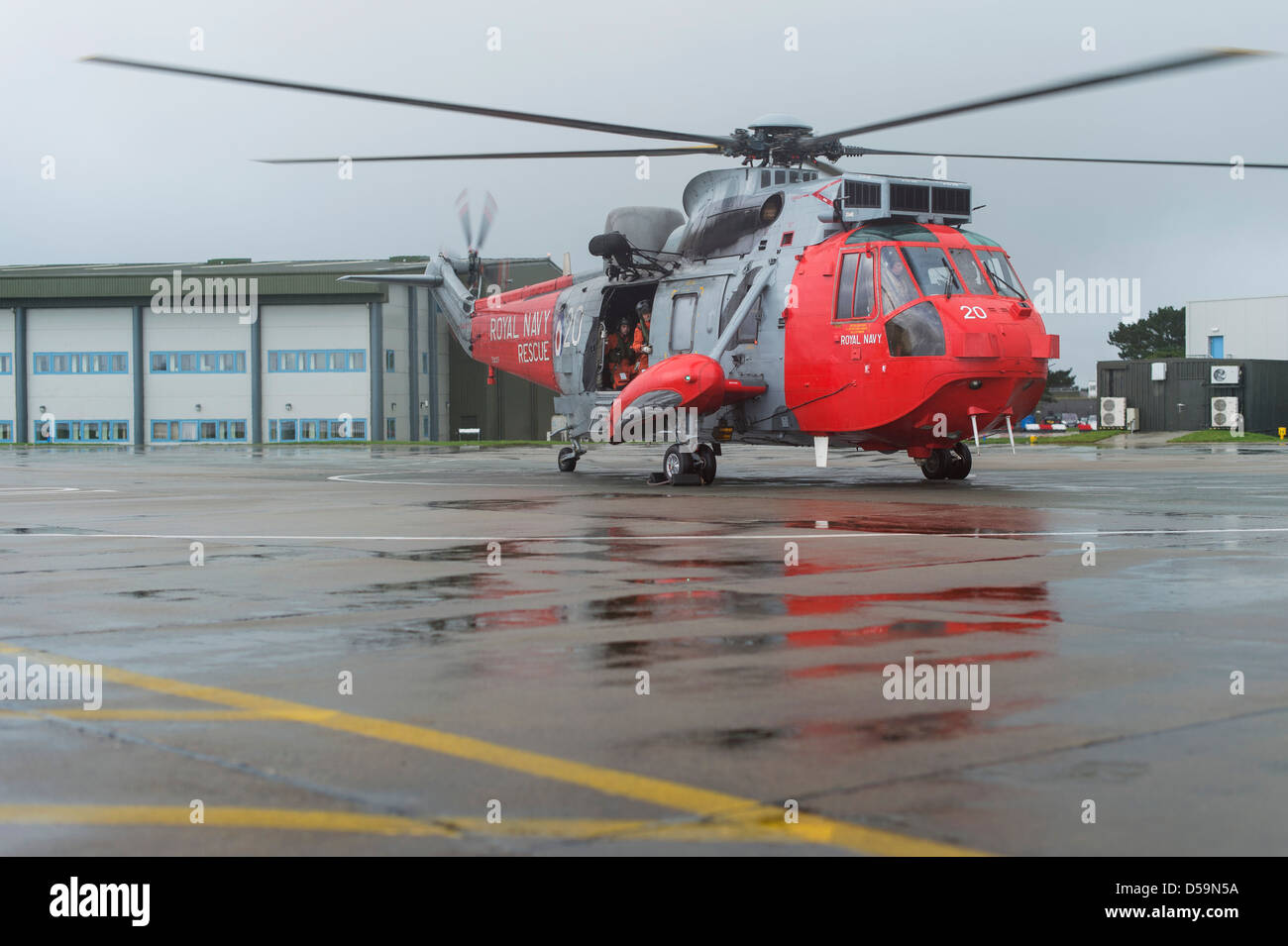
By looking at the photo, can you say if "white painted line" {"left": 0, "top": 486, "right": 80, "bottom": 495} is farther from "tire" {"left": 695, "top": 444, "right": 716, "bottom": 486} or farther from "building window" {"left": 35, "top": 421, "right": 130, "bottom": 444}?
"building window" {"left": 35, "top": 421, "right": 130, "bottom": 444}

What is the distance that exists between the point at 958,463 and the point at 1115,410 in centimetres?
4785

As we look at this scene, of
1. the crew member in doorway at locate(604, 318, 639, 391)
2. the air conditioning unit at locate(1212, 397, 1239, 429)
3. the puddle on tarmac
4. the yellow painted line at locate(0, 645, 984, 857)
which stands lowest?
the yellow painted line at locate(0, 645, 984, 857)

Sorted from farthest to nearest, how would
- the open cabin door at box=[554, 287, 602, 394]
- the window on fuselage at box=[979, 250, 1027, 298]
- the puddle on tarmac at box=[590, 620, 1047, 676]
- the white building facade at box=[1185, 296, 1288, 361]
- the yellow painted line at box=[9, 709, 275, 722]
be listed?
→ the white building facade at box=[1185, 296, 1288, 361]
the open cabin door at box=[554, 287, 602, 394]
the window on fuselage at box=[979, 250, 1027, 298]
the puddle on tarmac at box=[590, 620, 1047, 676]
the yellow painted line at box=[9, 709, 275, 722]

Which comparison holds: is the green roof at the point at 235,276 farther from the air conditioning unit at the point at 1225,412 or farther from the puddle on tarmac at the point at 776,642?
the puddle on tarmac at the point at 776,642

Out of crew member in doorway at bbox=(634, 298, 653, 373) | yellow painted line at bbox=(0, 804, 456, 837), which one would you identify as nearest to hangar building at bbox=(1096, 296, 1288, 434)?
crew member in doorway at bbox=(634, 298, 653, 373)

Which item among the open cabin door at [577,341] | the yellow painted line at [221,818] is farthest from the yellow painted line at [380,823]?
the open cabin door at [577,341]

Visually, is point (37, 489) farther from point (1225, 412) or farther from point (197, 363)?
point (197, 363)

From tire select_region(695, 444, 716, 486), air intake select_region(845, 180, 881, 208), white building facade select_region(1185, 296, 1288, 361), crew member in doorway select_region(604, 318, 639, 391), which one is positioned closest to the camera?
air intake select_region(845, 180, 881, 208)

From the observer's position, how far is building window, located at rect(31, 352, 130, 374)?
7900cm

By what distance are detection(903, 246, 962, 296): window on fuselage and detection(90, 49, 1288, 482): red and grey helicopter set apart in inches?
1.2

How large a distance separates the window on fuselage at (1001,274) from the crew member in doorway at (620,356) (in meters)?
8.05

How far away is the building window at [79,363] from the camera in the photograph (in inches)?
3110

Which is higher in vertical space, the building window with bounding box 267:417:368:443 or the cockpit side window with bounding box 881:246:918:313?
the cockpit side window with bounding box 881:246:918:313

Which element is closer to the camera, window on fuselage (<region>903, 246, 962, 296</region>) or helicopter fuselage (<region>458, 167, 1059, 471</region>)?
helicopter fuselage (<region>458, 167, 1059, 471</region>)
